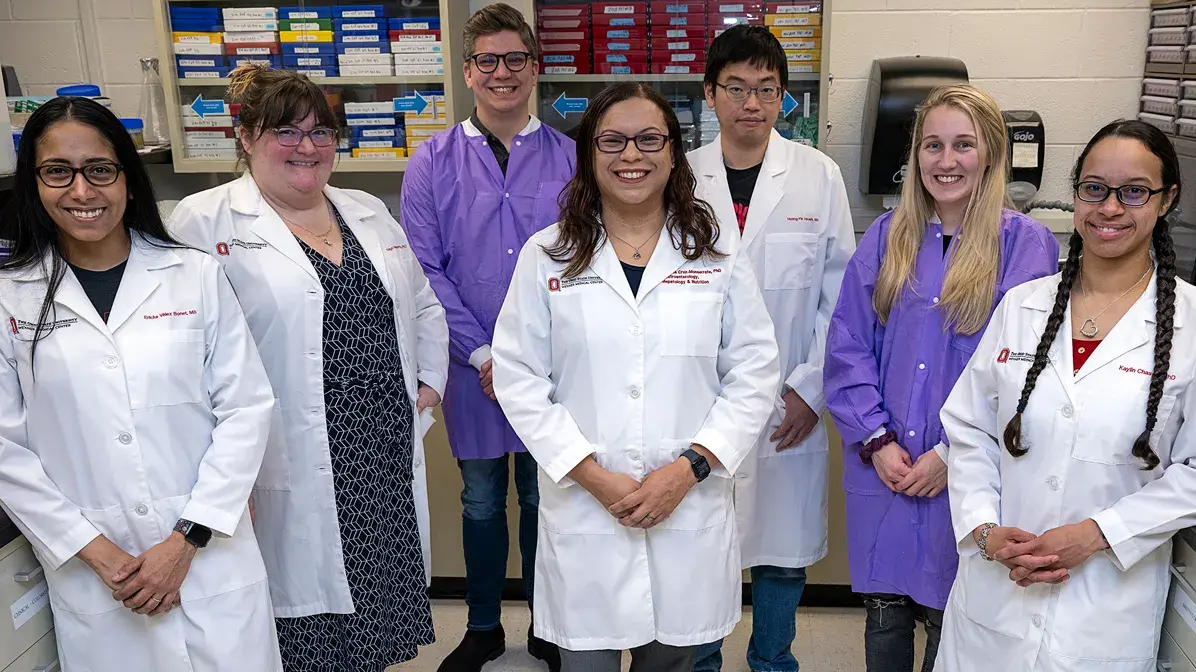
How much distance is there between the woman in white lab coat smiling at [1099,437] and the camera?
147 cm

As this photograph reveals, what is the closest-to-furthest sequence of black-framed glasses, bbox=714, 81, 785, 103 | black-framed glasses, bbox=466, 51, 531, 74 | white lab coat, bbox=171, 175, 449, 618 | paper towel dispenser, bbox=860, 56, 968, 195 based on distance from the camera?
white lab coat, bbox=171, 175, 449, 618 < black-framed glasses, bbox=714, 81, 785, 103 < black-framed glasses, bbox=466, 51, 531, 74 < paper towel dispenser, bbox=860, 56, 968, 195

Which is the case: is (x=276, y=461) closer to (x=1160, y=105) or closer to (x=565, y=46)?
(x=565, y=46)

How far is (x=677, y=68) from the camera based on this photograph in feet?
10.5

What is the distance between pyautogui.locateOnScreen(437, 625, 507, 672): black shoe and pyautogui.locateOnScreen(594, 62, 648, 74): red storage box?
1842 mm

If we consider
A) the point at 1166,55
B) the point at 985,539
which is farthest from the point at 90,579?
the point at 1166,55

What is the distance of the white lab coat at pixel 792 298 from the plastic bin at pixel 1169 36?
147cm

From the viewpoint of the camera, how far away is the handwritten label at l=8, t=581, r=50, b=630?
156 cm

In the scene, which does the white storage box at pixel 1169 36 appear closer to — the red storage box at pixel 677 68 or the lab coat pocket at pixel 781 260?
the red storage box at pixel 677 68

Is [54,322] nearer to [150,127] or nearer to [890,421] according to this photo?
[890,421]

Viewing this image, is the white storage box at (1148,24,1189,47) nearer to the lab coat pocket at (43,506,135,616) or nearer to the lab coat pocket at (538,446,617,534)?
the lab coat pocket at (43,506,135,616)

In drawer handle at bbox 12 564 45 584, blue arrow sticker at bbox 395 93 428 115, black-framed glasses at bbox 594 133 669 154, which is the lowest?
drawer handle at bbox 12 564 45 584

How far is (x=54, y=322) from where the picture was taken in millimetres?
1538

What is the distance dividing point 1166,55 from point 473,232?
2.38 meters

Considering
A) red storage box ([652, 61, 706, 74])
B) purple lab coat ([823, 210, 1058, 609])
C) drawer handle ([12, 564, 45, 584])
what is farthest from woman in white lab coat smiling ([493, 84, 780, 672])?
red storage box ([652, 61, 706, 74])
